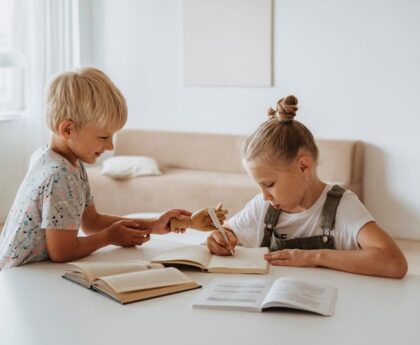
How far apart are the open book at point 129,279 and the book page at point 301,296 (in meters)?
0.24

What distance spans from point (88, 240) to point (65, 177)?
220 millimetres

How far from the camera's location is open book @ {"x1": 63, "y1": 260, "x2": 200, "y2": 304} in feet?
5.40

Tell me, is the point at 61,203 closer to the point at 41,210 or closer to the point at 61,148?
the point at 41,210

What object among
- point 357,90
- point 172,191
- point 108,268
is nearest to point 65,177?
point 108,268

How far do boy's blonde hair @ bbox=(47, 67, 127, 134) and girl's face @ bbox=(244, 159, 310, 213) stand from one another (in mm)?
465

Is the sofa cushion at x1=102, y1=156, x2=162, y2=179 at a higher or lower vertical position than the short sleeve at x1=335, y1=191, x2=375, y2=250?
lower

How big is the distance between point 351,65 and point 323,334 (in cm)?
378

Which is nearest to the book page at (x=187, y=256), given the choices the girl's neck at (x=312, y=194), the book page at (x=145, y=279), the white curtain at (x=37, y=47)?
the book page at (x=145, y=279)

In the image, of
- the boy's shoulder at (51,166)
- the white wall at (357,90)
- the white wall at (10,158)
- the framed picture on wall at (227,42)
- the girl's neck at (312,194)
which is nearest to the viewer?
the boy's shoulder at (51,166)

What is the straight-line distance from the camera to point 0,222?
5578mm

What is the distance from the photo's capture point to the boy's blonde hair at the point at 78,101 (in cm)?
203

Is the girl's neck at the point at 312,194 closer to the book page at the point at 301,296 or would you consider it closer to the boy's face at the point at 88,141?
the book page at the point at 301,296

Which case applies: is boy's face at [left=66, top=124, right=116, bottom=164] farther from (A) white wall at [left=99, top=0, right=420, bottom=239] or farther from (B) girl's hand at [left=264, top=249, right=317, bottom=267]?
(A) white wall at [left=99, top=0, right=420, bottom=239]

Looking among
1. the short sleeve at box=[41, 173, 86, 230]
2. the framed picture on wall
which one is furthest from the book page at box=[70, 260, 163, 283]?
the framed picture on wall
